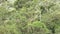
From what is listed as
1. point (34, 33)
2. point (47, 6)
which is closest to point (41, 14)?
point (47, 6)

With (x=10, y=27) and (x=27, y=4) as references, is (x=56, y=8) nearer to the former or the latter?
(x=27, y=4)

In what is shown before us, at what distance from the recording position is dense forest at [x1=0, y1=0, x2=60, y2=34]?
31.5 feet

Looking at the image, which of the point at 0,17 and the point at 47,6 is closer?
the point at 0,17

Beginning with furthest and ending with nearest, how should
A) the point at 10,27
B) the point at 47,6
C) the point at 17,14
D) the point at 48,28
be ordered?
the point at 47,6 → the point at 17,14 → the point at 48,28 → the point at 10,27

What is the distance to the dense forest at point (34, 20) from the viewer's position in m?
9.60

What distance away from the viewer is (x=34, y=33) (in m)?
9.50

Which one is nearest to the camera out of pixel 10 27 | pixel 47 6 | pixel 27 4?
pixel 10 27

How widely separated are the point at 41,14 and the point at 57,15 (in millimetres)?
1442

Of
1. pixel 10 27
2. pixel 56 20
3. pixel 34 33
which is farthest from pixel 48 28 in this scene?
pixel 10 27

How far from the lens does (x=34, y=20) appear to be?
36.2 ft

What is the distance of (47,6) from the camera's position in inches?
504

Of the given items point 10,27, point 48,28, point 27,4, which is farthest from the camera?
point 27,4

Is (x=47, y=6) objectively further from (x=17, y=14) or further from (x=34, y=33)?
(x=34, y=33)

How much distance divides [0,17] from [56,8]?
3.29 metres
